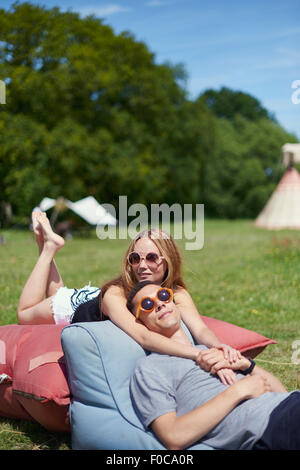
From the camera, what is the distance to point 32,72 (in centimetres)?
2122

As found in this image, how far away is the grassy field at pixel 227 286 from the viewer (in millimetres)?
4397

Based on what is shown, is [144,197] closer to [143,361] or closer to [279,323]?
[279,323]

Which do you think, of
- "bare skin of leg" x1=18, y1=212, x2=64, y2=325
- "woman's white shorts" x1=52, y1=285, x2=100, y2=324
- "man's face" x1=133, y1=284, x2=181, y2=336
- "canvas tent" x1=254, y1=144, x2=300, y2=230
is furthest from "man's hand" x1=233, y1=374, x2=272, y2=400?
"canvas tent" x1=254, y1=144, x2=300, y2=230

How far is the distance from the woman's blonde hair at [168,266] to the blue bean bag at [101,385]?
458 mm

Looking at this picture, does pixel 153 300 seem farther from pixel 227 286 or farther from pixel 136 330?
pixel 227 286

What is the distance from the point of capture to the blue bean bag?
296 centimetres

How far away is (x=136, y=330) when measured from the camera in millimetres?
3180

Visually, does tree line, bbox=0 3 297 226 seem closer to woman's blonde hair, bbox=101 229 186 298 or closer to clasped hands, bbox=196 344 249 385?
woman's blonde hair, bbox=101 229 186 298

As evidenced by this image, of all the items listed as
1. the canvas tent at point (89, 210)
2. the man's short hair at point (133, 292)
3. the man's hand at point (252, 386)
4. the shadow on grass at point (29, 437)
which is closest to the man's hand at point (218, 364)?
the man's hand at point (252, 386)

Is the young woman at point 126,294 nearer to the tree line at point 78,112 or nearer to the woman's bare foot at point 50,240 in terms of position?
the woman's bare foot at point 50,240

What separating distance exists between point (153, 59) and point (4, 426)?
26.0 meters

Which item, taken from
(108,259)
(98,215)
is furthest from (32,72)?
(108,259)

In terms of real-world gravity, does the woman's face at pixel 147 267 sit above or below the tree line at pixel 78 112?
below

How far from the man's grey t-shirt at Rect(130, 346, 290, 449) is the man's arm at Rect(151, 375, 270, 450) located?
0.05 meters
